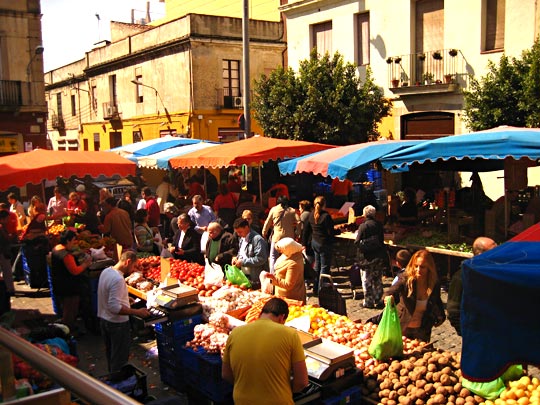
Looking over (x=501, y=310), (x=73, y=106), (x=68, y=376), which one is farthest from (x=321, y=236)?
(x=73, y=106)

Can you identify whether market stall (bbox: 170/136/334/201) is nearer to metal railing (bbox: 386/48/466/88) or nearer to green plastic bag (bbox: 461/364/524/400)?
metal railing (bbox: 386/48/466/88)

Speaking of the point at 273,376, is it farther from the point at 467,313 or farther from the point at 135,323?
the point at 135,323

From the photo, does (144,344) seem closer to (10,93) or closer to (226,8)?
(10,93)

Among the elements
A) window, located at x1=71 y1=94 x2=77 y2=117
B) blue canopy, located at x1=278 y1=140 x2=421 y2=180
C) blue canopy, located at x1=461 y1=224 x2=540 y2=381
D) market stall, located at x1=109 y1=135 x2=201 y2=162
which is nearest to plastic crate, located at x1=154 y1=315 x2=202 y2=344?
blue canopy, located at x1=461 y1=224 x2=540 y2=381

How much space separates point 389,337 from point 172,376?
8.75 feet

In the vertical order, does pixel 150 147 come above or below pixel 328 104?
below

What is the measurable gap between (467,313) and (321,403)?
226cm

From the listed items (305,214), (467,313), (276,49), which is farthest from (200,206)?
(276,49)

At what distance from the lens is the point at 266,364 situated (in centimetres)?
374

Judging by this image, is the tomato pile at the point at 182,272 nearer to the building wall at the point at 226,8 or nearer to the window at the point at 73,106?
the building wall at the point at 226,8

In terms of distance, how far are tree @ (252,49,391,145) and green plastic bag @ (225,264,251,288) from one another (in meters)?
10.8

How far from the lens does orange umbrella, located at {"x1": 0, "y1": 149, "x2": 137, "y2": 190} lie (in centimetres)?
940

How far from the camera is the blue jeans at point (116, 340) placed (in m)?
6.05

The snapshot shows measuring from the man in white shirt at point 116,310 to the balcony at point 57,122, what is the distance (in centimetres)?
3627
